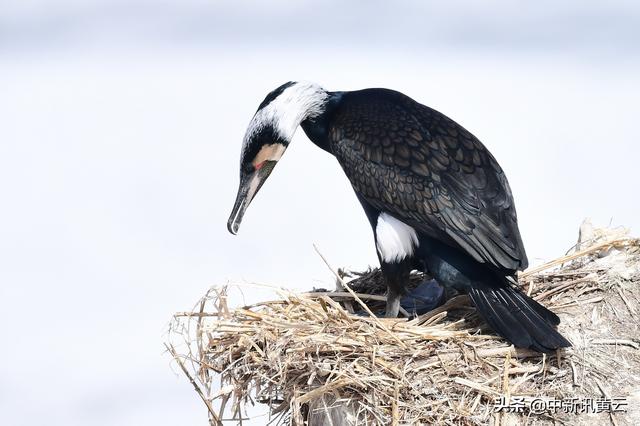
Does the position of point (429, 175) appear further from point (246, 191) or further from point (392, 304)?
point (246, 191)

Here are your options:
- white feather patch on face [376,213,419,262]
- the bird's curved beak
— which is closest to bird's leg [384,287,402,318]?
white feather patch on face [376,213,419,262]

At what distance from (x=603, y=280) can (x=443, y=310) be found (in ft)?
2.48

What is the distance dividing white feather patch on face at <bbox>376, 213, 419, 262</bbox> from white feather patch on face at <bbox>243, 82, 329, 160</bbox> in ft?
2.21

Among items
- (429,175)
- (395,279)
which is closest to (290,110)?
(429,175)

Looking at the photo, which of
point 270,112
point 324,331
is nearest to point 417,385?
point 324,331

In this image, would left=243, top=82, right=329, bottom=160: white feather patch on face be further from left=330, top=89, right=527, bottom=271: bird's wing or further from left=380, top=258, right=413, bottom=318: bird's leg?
left=380, top=258, right=413, bottom=318: bird's leg

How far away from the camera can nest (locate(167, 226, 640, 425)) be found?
168 inches

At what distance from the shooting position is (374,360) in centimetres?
432

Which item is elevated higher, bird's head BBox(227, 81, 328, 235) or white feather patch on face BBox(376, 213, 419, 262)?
bird's head BBox(227, 81, 328, 235)

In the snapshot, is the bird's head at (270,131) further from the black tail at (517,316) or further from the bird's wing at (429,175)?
the black tail at (517,316)

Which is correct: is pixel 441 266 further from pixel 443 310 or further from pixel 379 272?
pixel 379 272

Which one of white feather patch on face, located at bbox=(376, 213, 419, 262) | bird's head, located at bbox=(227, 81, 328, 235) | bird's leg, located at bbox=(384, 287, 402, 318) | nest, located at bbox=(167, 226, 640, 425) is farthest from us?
bird's head, located at bbox=(227, 81, 328, 235)

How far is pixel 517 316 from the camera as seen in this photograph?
4609 millimetres

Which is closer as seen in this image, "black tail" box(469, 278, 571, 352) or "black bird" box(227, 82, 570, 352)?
"black tail" box(469, 278, 571, 352)
